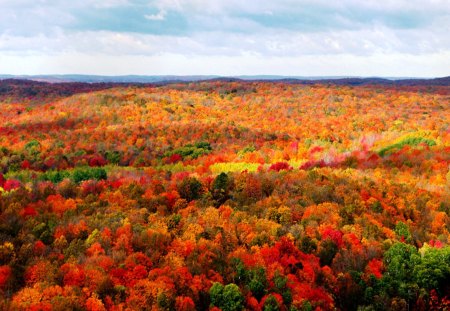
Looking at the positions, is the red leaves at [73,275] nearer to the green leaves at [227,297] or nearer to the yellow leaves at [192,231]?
the green leaves at [227,297]

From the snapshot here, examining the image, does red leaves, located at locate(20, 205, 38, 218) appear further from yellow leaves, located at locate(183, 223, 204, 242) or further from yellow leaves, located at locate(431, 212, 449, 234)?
yellow leaves, located at locate(431, 212, 449, 234)

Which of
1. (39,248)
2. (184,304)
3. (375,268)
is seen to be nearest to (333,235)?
(375,268)

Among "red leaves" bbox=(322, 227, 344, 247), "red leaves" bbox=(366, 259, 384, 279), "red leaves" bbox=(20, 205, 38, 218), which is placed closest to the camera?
"red leaves" bbox=(366, 259, 384, 279)

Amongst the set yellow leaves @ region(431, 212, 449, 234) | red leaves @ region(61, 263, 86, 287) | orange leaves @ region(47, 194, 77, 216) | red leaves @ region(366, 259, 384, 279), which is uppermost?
red leaves @ region(61, 263, 86, 287)

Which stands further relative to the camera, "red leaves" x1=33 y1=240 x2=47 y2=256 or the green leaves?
"red leaves" x1=33 y1=240 x2=47 y2=256

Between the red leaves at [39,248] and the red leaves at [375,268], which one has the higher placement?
the red leaves at [39,248]

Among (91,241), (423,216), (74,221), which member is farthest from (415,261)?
(74,221)

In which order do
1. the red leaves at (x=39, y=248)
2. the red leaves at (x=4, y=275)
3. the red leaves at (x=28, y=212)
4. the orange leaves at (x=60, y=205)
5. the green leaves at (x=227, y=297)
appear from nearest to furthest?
the green leaves at (x=227, y=297) < the red leaves at (x=4, y=275) < the red leaves at (x=39, y=248) < the red leaves at (x=28, y=212) < the orange leaves at (x=60, y=205)

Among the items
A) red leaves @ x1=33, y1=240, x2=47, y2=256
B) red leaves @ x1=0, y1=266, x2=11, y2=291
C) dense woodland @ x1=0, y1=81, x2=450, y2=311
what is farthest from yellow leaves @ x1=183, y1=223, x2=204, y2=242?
red leaves @ x1=0, y1=266, x2=11, y2=291

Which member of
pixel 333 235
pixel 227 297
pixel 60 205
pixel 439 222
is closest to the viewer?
pixel 227 297

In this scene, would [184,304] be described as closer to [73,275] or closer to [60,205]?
[73,275]

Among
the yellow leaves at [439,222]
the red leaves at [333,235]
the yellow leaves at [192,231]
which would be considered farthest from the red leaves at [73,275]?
the yellow leaves at [439,222]
